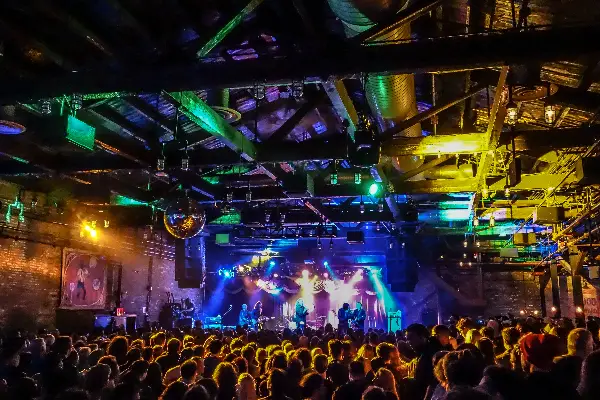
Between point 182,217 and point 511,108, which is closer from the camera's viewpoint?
point 511,108

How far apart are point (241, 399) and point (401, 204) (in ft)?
31.2

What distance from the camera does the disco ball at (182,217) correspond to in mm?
7207

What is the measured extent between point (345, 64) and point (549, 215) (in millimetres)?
8239

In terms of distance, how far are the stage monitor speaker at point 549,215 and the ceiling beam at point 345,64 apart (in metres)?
7.54

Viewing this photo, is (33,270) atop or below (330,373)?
atop

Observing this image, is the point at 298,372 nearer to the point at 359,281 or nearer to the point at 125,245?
the point at 125,245

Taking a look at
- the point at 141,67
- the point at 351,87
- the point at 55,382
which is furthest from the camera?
the point at 351,87

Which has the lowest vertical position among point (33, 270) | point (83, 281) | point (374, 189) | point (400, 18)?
point (83, 281)

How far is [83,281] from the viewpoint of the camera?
14117 millimetres

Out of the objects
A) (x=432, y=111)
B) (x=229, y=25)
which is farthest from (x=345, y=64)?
(x=432, y=111)

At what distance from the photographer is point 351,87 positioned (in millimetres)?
7715

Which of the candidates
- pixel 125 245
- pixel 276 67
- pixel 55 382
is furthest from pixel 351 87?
pixel 125 245

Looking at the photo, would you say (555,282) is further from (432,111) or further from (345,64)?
(345,64)

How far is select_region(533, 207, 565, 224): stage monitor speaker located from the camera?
11.1m
